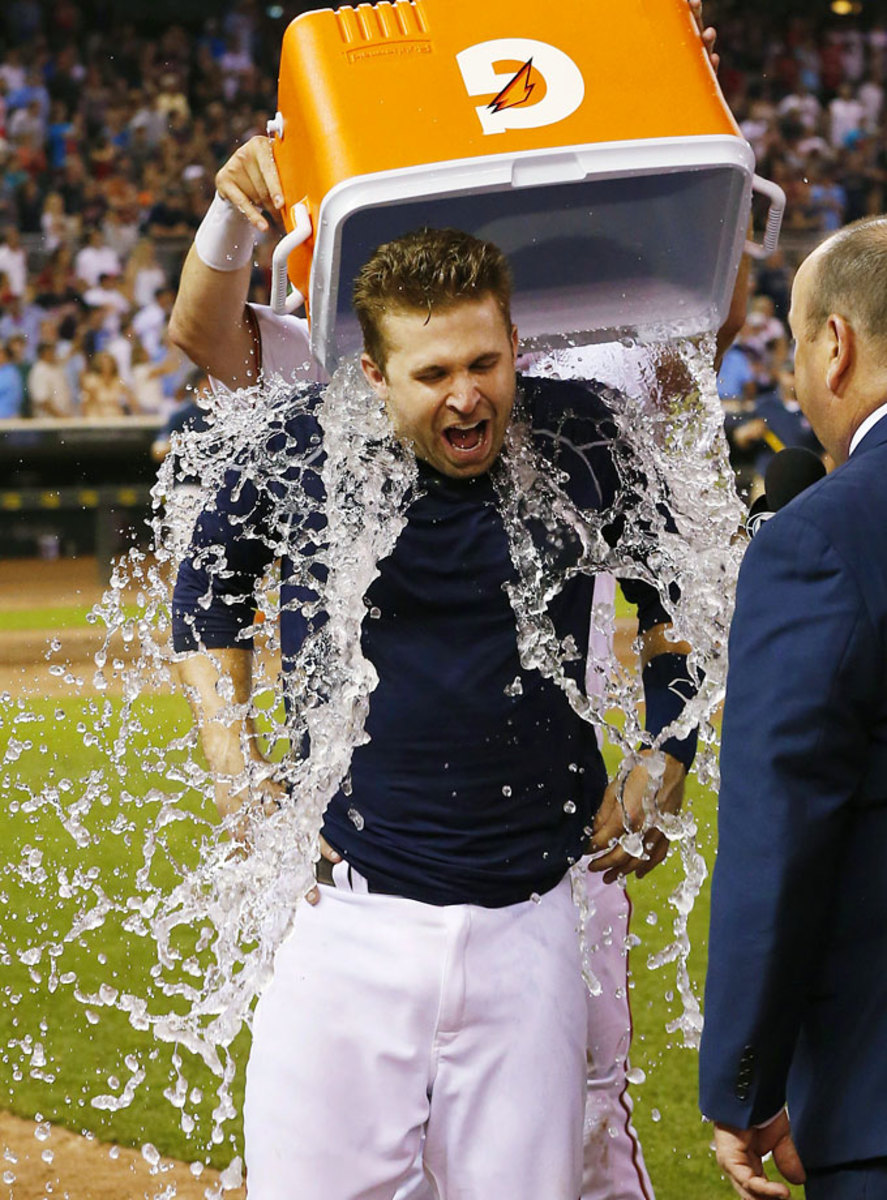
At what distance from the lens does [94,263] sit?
1661 cm

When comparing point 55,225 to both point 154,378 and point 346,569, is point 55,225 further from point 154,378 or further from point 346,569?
point 346,569

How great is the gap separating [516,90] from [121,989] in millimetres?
3602

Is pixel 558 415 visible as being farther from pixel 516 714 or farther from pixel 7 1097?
pixel 7 1097

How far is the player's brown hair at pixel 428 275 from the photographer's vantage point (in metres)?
2.34

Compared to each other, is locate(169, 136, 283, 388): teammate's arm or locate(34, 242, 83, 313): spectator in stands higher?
locate(169, 136, 283, 388): teammate's arm

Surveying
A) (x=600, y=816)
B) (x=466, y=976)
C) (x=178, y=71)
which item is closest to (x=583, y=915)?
(x=600, y=816)

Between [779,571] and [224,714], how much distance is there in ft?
3.58

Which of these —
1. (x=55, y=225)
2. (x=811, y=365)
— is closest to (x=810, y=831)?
(x=811, y=365)

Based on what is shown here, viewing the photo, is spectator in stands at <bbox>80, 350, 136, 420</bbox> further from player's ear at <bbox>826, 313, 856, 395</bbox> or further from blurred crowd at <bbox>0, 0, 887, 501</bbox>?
player's ear at <bbox>826, 313, 856, 395</bbox>

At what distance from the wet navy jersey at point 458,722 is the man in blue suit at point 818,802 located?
1.69 ft

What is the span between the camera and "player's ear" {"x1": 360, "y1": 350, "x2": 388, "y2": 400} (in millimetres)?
2443

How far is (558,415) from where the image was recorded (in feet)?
8.48

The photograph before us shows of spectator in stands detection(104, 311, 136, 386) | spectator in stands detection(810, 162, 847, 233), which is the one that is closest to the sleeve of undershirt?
spectator in stands detection(104, 311, 136, 386)

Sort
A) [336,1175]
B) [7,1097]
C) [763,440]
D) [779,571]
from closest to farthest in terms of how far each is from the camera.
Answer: [779,571] < [336,1175] < [7,1097] < [763,440]
